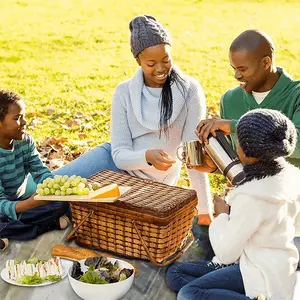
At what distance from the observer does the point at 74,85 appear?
288 inches

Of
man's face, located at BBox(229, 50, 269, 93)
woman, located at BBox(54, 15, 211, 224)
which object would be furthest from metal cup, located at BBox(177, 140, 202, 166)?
man's face, located at BBox(229, 50, 269, 93)

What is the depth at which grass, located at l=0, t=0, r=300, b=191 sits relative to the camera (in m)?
6.64

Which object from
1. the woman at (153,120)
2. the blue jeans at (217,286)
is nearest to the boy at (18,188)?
the woman at (153,120)

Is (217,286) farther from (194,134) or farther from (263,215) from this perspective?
(194,134)

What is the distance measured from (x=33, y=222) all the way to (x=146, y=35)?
46.2 inches

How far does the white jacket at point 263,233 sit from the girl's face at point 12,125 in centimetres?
134

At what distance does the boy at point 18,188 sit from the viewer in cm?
348

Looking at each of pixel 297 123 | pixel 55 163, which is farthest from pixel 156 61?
pixel 55 163

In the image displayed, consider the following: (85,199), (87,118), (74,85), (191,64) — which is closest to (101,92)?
(74,85)

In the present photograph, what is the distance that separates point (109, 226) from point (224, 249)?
87cm

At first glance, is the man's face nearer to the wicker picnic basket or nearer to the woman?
the woman

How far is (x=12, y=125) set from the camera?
137 inches

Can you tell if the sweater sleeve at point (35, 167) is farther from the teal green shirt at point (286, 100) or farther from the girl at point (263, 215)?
the girl at point (263, 215)

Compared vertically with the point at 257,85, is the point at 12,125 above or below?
below
